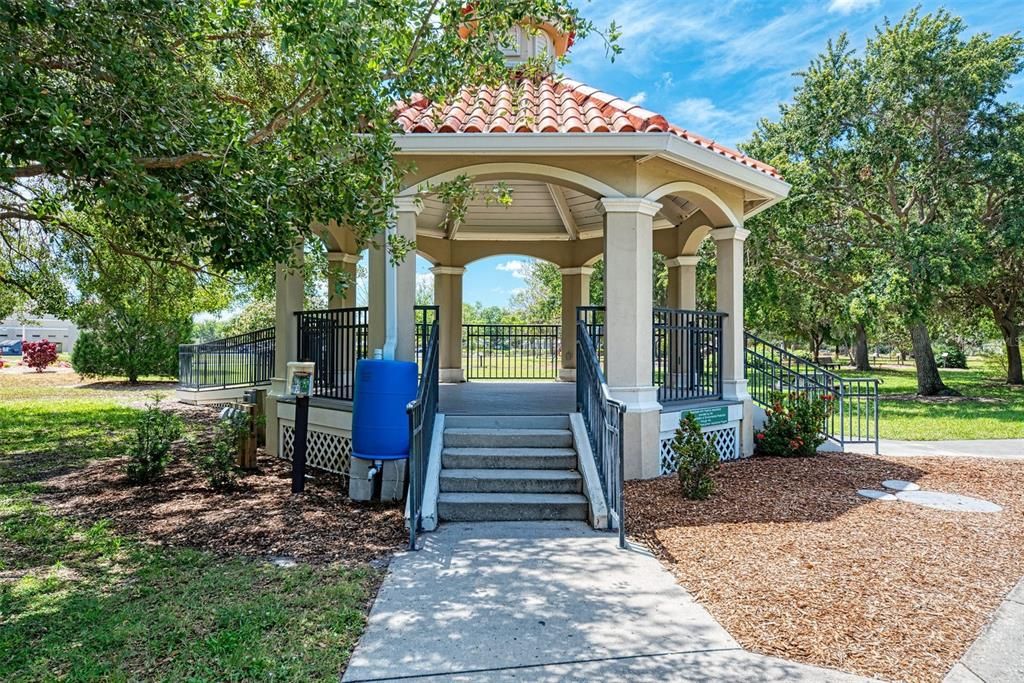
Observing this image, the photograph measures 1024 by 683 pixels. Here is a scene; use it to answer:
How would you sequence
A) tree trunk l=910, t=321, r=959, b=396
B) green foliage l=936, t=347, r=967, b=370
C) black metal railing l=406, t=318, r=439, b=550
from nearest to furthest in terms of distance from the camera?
black metal railing l=406, t=318, r=439, b=550
tree trunk l=910, t=321, r=959, b=396
green foliage l=936, t=347, r=967, b=370

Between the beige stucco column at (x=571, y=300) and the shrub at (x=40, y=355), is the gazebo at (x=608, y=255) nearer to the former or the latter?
the beige stucco column at (x=571, y=300)

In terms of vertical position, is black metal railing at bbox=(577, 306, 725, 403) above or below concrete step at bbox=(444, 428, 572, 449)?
above

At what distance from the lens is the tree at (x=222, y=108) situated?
3.73m

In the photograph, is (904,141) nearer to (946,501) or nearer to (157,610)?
(946,501)

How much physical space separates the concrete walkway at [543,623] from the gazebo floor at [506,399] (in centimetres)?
246

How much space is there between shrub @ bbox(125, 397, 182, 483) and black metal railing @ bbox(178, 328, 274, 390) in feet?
21.9

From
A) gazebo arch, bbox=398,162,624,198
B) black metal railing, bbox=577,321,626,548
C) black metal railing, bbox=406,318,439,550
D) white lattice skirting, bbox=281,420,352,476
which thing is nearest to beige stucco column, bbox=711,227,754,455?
gazebo arch, bbox=398,162,624,198

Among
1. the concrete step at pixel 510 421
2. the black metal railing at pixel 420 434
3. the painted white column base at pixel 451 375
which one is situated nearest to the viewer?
the black metal railing at pixel 420 434

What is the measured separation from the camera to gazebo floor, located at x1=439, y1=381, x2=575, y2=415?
22.7 feet

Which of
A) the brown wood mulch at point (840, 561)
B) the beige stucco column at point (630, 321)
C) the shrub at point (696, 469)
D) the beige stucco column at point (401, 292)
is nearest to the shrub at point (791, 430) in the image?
the brown wood mulch at point (840, 561)

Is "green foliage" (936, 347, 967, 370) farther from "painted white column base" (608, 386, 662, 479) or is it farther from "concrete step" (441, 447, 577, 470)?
"concrete step" (441, 447, 577, 470)

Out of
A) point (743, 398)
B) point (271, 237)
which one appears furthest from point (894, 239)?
point (271, 237)

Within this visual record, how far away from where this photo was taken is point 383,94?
4.81 meters

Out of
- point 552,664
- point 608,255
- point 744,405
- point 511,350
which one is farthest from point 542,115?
point 511,350
